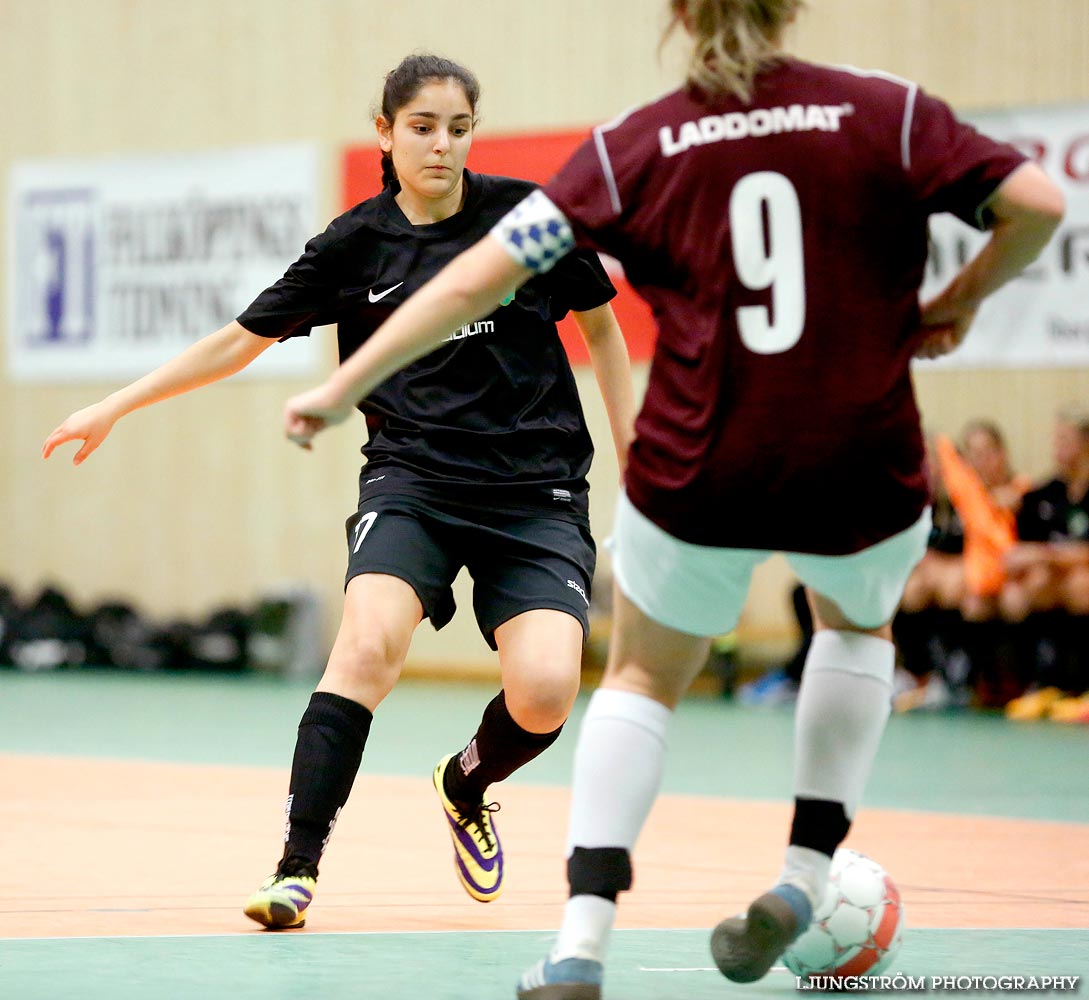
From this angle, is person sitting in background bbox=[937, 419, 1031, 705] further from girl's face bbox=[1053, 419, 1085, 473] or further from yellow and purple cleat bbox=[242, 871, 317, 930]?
yellow and purple cleat bbox=[242, 871, 317, 930]

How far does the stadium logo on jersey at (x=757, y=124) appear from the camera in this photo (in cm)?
298

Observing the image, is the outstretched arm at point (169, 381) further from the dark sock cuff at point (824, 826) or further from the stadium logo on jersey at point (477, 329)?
the dark sock cuff at point (824, 826)

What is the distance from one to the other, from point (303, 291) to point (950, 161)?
1925mm

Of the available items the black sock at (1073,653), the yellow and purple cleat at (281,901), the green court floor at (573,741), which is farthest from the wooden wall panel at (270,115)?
the yellow and purple cleat at (281,901)

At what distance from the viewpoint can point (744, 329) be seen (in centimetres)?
299

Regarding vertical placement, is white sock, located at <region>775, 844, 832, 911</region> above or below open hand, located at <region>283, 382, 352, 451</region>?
below

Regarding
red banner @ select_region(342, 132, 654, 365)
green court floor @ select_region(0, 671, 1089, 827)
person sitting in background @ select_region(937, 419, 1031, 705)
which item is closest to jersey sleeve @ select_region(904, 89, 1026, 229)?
green court floor @ select_region(0, 671, 1089, 827)

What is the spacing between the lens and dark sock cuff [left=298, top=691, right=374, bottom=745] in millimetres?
4133

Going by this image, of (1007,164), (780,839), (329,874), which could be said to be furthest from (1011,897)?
(1007,164)

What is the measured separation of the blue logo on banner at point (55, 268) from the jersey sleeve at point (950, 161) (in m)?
12.3

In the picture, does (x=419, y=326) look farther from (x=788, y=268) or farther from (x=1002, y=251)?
(x=1002, y=251)

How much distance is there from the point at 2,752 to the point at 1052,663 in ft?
18.6

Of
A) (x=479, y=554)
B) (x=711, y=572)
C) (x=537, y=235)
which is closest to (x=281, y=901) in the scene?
(x=479, y=554)

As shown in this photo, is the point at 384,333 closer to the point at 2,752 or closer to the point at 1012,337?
the point at 2,752
